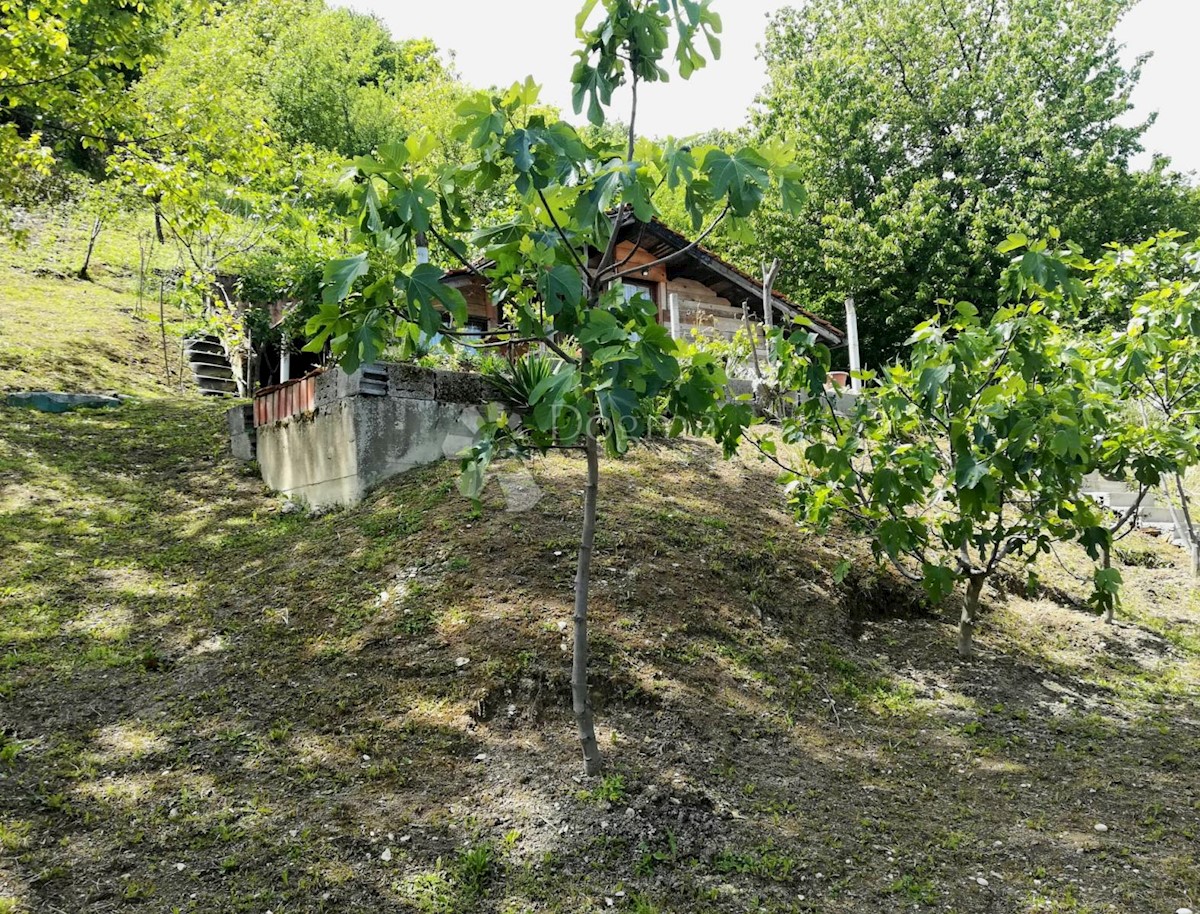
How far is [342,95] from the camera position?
27.0 meters

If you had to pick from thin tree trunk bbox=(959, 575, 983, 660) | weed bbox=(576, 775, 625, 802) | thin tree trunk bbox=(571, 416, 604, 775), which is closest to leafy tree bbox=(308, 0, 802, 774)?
thin tree trunk bbox=(571, 416, 604, 775)

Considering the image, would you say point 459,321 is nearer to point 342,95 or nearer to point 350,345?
point 350,345

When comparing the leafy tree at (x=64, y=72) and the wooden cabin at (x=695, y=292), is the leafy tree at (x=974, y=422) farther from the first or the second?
the wooden cabin at (x=695, y=292)

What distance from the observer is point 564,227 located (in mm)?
2766

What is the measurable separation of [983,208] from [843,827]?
875 inches

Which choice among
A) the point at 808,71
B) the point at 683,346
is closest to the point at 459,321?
the point at 683,346

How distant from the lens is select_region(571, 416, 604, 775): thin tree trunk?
326 centimetres

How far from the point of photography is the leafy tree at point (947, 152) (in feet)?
72.5

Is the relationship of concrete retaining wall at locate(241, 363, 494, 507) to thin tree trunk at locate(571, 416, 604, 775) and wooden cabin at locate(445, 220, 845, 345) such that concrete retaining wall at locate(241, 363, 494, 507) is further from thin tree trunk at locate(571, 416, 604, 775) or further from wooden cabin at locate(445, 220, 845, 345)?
wooden cabin at locate(445, 220, 845, 345)

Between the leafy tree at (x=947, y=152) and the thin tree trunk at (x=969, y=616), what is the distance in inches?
700

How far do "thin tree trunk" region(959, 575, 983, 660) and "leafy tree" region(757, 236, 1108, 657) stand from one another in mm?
320

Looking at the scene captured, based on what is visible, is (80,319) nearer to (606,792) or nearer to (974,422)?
(606,792)

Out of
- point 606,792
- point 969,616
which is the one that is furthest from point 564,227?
point 969,616

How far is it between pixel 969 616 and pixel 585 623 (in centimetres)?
323
